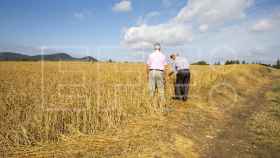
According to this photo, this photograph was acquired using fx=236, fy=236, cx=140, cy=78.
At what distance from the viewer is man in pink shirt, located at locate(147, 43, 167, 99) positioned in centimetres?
800

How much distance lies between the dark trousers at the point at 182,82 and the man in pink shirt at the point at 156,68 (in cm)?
114

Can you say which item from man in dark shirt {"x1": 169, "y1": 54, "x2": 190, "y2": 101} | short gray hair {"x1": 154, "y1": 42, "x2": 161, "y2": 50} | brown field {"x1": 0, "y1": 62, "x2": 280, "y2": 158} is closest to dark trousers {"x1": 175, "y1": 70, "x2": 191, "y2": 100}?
man in dark shirt {"x1": 169, "y1": 54, "x2": 190, "y2": 101}

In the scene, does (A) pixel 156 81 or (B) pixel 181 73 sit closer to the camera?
(A) pixel 156 81

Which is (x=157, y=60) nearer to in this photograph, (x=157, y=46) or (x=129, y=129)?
(x=157, y=46)

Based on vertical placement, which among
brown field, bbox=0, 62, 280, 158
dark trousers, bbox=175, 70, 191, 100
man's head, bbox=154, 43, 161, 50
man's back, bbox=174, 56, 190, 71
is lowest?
brown field, bbox=0, 62, 280, 158

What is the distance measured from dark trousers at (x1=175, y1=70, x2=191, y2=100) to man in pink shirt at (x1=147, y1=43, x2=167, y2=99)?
1136 mm

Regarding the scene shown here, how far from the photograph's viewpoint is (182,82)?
916cm

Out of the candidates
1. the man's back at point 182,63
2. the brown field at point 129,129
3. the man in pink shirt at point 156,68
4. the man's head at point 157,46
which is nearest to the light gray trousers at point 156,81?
the man in pink shirt at point 156,68

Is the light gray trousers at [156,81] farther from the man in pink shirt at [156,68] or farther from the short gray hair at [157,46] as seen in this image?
the short gray hair at [157,46]

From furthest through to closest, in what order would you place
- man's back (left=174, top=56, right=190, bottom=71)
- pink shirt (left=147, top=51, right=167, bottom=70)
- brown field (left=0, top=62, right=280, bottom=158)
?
man's back (left=174, top=56, right=190, bottom=71) → pink shirt (left=147, top=51, right=167, bottom=70) → brown field (left=0, top=62, right=280, bottom=158)

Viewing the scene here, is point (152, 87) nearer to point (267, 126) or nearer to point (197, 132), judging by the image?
point (197, 132)

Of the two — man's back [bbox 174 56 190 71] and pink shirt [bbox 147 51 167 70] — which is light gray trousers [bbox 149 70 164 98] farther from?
man's back [bbox 174 56 190 71]

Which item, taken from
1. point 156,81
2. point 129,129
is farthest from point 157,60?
point 129,129

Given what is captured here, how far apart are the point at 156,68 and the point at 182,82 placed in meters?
1.67
